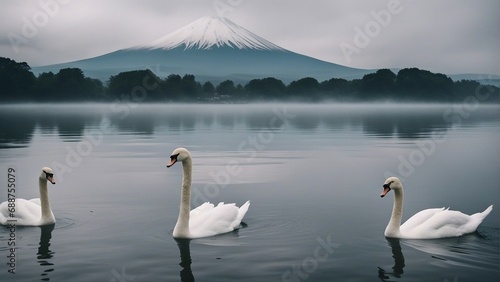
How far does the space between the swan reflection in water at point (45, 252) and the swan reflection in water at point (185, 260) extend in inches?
103

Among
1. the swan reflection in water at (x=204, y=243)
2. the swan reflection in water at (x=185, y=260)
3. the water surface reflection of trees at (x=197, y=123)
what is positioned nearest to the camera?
the swan reflection in water at (x=185, y=260)

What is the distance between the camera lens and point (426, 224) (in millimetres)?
16188

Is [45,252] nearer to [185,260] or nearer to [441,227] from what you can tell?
[185,260]

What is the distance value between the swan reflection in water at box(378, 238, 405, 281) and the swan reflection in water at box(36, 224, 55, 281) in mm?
6551

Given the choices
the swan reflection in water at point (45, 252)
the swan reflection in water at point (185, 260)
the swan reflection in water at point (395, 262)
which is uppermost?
the swan reflection in water at point (395, 262)

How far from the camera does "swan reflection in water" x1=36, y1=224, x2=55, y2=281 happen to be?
1359cm

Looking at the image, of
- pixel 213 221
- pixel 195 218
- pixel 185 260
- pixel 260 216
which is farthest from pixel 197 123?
pixel 185 260

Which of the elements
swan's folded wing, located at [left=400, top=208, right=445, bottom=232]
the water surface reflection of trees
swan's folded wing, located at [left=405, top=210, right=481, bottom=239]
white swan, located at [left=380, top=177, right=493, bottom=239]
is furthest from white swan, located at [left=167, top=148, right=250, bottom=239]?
the water surface reflection of trees

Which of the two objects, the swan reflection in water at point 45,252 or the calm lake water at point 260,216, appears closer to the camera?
the swan reflection in water at point 45,252

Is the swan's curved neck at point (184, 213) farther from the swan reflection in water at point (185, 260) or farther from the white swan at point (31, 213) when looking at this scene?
the white swan at point (31, 213)

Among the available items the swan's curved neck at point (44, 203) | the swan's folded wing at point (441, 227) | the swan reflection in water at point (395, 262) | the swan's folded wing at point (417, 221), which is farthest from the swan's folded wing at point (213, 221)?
the swan's folded wing at point (441, 227)

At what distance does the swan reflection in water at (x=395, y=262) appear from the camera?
13328 mm

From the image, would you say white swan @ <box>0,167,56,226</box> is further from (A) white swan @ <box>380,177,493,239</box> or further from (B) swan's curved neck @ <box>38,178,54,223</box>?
(A) white swan @ <box>380,177,493,239</box>

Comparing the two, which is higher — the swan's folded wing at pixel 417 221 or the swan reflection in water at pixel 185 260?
the swan's folded wing at pixel 417 221
